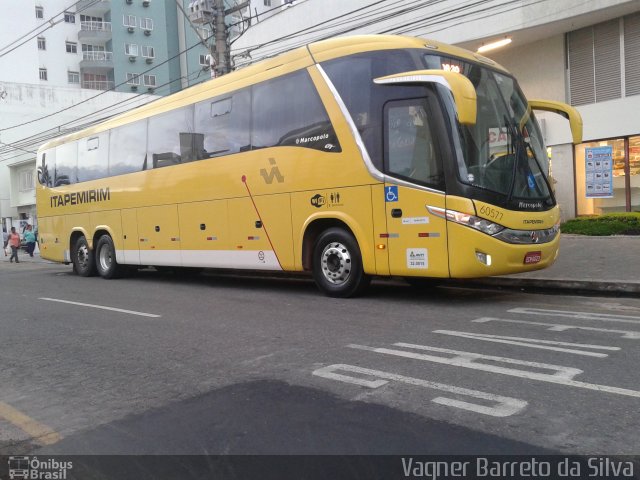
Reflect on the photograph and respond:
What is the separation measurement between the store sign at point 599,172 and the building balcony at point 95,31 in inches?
1792

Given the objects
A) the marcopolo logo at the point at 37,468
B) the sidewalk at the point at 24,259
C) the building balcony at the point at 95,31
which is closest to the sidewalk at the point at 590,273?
the marcopolo logo at the point at 37,468

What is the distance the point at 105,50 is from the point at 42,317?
49.3m

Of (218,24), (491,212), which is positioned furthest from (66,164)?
(491,212)

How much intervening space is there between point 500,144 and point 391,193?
64.7 inches

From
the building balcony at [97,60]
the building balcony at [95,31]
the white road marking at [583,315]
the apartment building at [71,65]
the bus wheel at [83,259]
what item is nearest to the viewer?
the white road marking at [583,315]

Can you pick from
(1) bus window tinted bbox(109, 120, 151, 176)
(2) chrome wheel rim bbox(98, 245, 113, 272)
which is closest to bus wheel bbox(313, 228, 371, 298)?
(1) bus window tinted bbox(109, 120, 151, 176)

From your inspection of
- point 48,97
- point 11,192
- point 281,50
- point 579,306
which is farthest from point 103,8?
point 579,306

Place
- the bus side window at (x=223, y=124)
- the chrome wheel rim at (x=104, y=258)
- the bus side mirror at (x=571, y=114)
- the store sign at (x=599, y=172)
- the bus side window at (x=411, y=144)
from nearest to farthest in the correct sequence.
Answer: the bus side window at (x=411, y=144) → the bus side mirror at (x=571, y=114) → the bus side window at (x=223, y=124) → the chrome wheel rim at (x=104, y=258) → the store sign at (x=599, y=172)

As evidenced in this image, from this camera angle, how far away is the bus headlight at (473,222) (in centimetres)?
747

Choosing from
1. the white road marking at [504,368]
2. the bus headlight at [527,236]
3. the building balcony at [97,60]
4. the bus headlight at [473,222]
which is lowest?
the white road marking at [504,368]

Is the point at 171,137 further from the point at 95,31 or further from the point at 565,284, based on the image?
the point at 95,31

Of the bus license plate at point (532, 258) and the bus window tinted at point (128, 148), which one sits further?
the bus window tinted at point (128, 148)

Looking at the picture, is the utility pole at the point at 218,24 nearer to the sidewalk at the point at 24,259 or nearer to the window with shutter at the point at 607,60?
the window with shutter at the point at 607,60

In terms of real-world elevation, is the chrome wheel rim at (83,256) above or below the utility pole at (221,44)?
below
